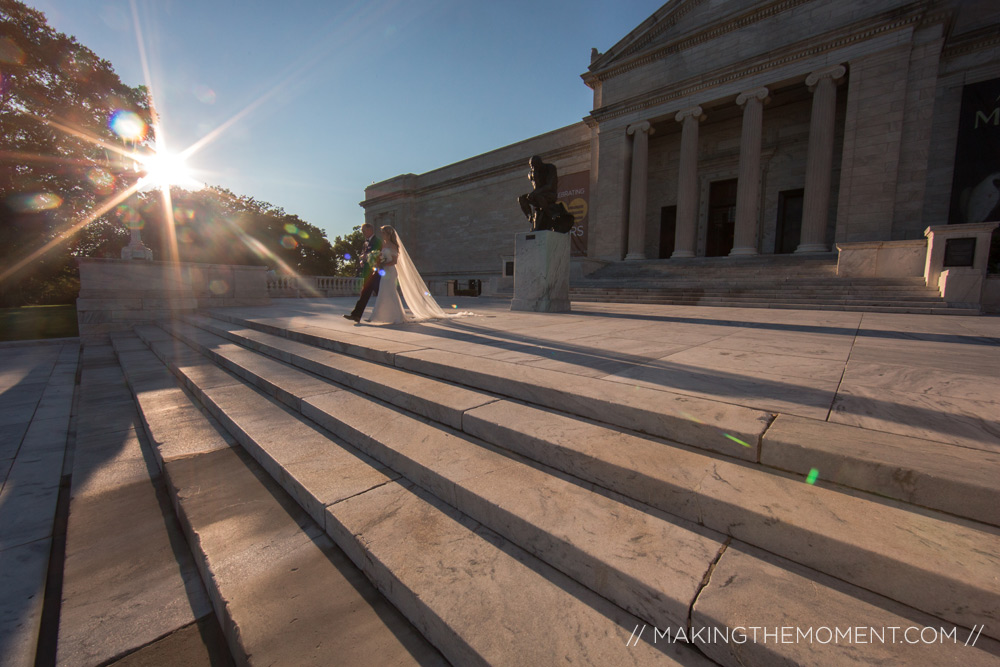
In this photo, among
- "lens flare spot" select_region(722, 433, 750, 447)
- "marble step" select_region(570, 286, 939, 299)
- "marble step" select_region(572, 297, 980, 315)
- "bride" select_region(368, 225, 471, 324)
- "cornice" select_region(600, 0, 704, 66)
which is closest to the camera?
"lens flare spot" select_region(722, 433, 750, 447)

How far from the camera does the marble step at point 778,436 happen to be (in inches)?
55.7

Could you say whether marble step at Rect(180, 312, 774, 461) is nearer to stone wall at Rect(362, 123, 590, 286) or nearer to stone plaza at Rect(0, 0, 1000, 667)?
stone plaza at Rect(0, 0, 1000, 667)

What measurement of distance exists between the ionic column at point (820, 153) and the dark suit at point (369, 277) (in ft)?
55.0

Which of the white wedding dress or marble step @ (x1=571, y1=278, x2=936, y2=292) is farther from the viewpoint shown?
marble step @ (x1=571, y1=278, x2=936, y2=292)

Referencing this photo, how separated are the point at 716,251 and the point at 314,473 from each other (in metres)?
24.0

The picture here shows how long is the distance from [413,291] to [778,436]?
6.88 m

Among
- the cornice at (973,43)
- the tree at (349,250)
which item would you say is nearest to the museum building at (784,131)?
the cornice at (973,43)

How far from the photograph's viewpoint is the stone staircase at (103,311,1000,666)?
122 centimetres

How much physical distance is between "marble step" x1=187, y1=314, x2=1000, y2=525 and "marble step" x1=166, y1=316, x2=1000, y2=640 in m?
0.08

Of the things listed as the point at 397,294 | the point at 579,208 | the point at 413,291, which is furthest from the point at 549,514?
the point at 579,208

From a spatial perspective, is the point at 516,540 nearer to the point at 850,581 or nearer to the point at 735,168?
the point at 850,581

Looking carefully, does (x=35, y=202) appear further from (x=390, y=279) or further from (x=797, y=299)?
(x=797, y=299)

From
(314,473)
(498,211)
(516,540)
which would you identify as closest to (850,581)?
(516,540)

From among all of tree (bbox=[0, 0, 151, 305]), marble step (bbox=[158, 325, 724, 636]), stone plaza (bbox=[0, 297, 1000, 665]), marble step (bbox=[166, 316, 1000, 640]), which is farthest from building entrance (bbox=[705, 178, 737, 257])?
tree (bbox=[0, 0, 151, 305])
